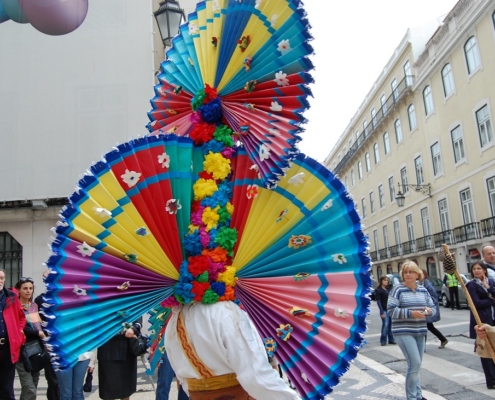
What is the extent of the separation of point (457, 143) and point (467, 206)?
3.40 m

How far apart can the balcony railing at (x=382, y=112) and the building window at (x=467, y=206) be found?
759 centimetres

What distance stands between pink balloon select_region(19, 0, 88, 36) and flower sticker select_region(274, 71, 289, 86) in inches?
364

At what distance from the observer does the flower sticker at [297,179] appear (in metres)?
2.57

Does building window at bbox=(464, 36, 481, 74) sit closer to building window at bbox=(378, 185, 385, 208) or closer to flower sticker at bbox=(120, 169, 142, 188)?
building window at bbox=(378, 185, 385, 208)

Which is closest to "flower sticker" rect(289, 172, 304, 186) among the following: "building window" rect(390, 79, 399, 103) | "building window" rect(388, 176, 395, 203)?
"building window" rect(390, 79, 399, 103)

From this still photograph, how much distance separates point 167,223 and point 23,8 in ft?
34.6

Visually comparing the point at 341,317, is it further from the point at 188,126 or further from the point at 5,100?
the point at 5,100

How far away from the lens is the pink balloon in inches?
419

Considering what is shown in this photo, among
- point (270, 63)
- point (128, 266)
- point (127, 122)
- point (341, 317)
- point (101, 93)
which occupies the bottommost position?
point (341, 317)

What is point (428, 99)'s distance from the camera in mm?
29469

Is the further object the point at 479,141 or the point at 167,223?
the point at 479,141

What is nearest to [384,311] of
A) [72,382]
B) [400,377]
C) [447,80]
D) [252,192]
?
[400,377]

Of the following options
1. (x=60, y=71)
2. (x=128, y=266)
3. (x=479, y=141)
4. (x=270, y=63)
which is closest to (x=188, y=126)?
(x=270, y=63)

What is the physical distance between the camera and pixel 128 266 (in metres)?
2.54
